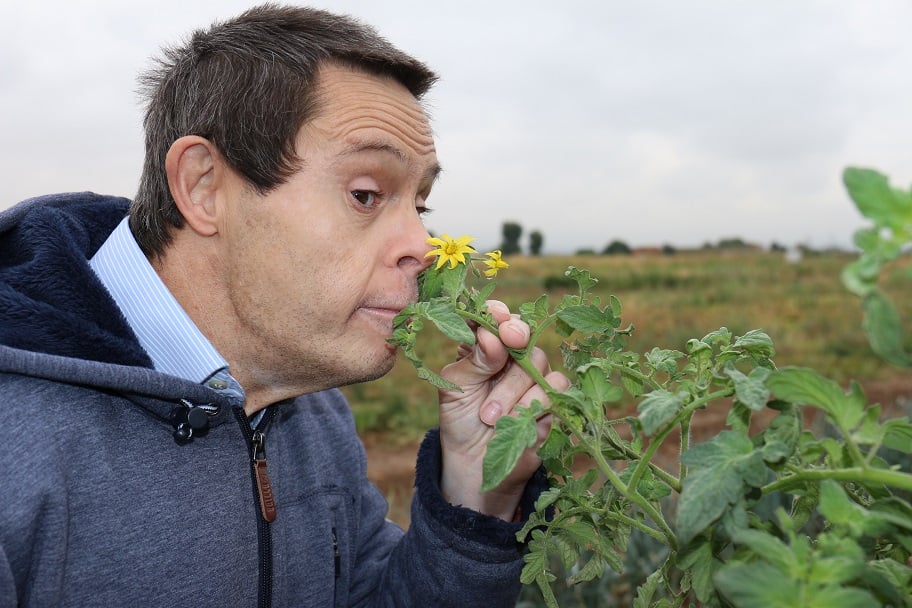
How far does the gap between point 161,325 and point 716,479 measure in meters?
1.36

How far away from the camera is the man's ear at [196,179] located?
1.76 metres

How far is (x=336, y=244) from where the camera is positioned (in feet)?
5.24

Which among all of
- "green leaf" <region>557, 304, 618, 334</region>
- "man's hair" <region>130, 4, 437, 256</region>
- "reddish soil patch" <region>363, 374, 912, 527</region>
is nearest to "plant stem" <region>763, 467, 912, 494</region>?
"green leaf" <region>557, 304, 618, 334</region>

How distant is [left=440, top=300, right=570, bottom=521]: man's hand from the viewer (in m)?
1.70

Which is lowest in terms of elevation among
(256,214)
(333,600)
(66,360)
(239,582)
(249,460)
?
(333,600)

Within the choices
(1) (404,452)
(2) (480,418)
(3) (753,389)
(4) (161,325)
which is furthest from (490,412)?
(1) (404,452)

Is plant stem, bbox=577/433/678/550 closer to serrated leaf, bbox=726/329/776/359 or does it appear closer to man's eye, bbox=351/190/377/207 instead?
serrated leaf, bbox=726/329/776/359

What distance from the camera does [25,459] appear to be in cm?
143

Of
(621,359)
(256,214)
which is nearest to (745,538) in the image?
(621,359)

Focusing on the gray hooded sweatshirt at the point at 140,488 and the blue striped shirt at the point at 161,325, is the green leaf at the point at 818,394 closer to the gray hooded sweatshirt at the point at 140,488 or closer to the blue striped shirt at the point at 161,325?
the gray hooded sweatshirt at the point at 140,488

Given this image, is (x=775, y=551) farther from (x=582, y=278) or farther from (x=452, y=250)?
(x=452, y=250)

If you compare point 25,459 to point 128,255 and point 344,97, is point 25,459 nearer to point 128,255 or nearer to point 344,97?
point 128,255

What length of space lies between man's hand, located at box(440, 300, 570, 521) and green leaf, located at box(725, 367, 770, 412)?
72cm

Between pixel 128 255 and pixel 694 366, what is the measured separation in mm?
1323
